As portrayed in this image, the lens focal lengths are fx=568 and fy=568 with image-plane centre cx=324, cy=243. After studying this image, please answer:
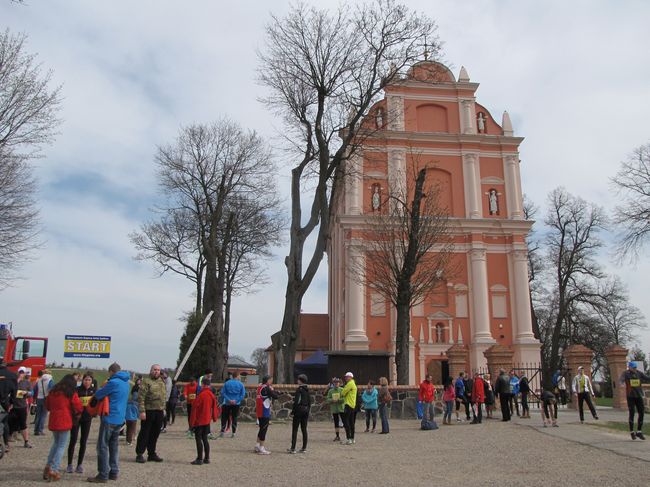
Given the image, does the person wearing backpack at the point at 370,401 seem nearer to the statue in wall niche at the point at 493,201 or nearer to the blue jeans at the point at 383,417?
the blue jeans at the point at 383,417

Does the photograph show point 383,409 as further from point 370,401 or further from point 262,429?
point 262,429

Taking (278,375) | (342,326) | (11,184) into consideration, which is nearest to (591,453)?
(278,375)

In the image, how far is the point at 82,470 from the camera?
27.0 ft

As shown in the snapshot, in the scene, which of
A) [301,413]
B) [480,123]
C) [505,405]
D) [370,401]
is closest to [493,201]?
[480,123]

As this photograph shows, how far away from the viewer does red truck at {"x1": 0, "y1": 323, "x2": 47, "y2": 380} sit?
2128 cm

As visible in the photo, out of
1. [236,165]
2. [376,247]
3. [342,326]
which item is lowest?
[342,326]

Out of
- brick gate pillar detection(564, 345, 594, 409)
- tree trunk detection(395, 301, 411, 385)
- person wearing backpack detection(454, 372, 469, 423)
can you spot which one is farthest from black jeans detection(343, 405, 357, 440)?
brick gate pillar detection(564, 345, 594, 409)

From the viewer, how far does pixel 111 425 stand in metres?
7.95

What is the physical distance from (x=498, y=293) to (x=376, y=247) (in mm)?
14776

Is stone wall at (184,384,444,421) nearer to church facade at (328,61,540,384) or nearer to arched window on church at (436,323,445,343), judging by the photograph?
church facade at (328,61,540,384)

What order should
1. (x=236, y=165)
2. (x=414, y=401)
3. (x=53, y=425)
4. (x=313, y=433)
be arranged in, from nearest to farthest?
(x=53, y=425) < (x=313, y=433) < (x=414, y=401) < (x=236, y=165)

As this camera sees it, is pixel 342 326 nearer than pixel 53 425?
No

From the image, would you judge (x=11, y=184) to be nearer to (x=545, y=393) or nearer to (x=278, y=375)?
(x=278, y=375)

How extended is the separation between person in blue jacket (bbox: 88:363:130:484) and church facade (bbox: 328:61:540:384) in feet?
77.5
